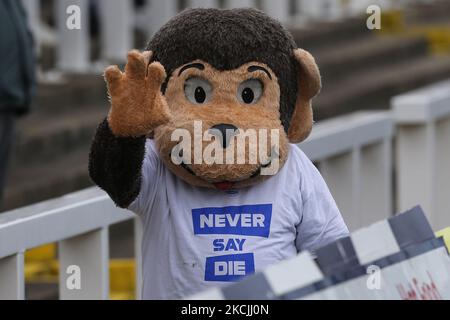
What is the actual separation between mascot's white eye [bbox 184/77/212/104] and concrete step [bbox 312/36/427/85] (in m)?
7.09

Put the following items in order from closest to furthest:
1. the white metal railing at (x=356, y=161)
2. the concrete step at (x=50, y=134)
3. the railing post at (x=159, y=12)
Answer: the white metal railing at (x=356, y=161), the concrete step at (x=50, y=134), the railing post at (x=159, y=12)

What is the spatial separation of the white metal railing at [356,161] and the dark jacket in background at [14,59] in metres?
1.52

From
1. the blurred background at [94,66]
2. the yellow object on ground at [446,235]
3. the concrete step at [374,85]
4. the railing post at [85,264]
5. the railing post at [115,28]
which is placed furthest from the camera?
the concrete step at [374,85]

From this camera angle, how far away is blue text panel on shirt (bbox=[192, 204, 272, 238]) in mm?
3195

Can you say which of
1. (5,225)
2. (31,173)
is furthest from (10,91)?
(5,225)

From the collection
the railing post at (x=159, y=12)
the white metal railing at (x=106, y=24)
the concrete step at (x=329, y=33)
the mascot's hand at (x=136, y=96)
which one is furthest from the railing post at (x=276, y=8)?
the mascot's hand at (x=136, y=96)

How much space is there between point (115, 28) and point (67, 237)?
17.8 feet

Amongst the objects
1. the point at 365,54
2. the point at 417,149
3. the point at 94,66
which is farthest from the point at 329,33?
the point at 417,149

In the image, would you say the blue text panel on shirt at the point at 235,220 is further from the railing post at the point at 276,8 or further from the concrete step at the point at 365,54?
the railing post at the point at 276,8

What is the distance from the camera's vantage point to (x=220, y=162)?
311 cm

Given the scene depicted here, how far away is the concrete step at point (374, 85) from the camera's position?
9977mm

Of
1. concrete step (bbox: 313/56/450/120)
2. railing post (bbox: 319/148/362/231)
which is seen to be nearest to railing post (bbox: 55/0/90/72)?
concrete step (bbox: 313/56/450/120)

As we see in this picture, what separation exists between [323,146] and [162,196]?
76.1 inches

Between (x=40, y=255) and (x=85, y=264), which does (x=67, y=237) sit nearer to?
(x=85, y=264)
